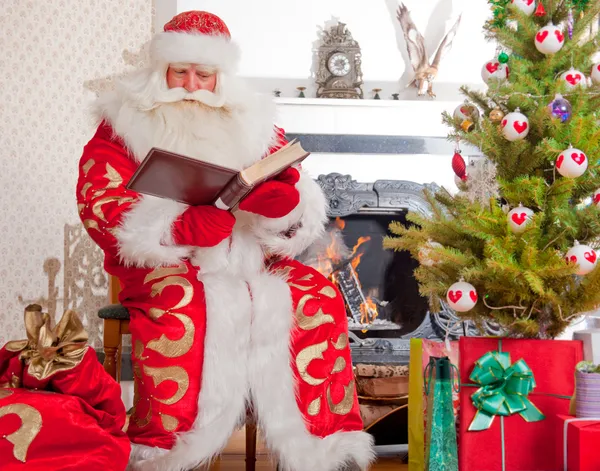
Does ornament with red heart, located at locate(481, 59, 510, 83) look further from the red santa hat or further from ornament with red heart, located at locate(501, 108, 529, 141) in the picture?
the red santa hat

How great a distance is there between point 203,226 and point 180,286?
165 millimetres

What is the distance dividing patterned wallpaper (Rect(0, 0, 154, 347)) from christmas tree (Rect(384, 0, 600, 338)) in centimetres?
227

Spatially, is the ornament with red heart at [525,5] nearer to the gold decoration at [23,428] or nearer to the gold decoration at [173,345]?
the gold decoration at [173,345]

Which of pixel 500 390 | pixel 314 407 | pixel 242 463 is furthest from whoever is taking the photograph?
pixel 242 463

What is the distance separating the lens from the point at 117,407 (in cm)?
155

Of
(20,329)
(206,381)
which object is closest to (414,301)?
(20,329)

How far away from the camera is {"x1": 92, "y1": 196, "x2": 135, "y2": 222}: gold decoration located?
6.22 ft

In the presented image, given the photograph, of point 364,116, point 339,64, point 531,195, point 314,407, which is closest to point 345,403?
point 314,407

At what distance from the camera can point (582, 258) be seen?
188 cm

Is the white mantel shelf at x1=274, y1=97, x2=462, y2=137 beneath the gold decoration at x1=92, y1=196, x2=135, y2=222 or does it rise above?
above

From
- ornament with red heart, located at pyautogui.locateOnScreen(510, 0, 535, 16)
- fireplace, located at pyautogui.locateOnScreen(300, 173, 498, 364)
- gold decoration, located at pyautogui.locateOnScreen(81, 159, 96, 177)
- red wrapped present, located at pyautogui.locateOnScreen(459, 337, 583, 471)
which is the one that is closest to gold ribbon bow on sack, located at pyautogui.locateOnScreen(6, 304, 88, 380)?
gold decoration, located at pyautogui.locateOnScreen(81, 159, 96, 177)

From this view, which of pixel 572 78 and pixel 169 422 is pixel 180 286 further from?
pixel 572 78

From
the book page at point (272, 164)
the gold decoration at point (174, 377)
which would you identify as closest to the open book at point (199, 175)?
the book page at point (272, 164)

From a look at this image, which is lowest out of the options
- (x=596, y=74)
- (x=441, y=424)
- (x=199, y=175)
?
(x=441, y=424)
